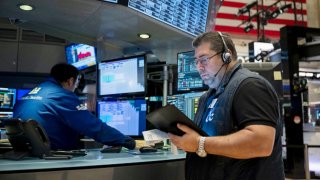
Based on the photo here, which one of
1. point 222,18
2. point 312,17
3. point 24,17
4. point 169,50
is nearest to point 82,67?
point 169,50

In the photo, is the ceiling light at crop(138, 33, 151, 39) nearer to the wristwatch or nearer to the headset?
the headset

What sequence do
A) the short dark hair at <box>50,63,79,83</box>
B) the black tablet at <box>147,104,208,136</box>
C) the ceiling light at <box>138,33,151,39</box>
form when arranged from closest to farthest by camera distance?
the black tablet at <box>147,104,208,136</box>
the short dark hair at <box>50,63,79,83</box>
the ceiling light at <box>138,33,151,39</box>

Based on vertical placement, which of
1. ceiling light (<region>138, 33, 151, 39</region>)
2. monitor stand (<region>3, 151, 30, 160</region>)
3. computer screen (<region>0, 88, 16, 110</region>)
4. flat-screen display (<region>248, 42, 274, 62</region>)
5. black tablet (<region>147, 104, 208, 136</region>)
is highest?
flat-screen display (<region>248, 42, 274, 62</region>)

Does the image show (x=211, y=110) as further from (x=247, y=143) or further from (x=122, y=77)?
(x=122, y=77)

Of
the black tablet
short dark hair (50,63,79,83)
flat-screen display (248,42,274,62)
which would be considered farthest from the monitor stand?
flat-screen display (248,42,274,62)

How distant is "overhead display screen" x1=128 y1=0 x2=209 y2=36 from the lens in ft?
9.54

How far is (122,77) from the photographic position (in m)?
3.23

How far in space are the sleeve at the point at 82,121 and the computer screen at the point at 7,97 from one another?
188 inches

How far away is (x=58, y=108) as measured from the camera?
235cm

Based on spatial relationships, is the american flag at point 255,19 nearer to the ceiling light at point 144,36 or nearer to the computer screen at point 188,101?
the ceiling light at point 144,36

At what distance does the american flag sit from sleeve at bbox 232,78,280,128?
7.07 metres

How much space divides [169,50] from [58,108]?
1.93 meters

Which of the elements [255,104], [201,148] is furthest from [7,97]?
[255,104]

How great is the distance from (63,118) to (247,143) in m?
1.44
